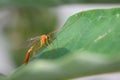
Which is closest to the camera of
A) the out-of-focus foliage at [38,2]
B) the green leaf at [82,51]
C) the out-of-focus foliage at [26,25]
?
the green leaf at [82,51]

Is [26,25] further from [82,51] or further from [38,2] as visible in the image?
[82,51]

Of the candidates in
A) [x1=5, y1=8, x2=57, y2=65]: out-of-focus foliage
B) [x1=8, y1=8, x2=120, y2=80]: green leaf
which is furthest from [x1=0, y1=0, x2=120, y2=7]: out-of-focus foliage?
[x1=5, y1=8, x2=57, y2=65]: out-of-focus foliage

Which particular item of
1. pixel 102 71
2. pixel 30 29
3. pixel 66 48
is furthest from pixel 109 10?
pixel 30 29

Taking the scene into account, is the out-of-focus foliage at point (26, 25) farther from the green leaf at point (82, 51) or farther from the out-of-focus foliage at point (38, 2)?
the green leaf at point (82, 51)

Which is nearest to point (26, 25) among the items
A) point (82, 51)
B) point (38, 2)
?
point (38, 2)

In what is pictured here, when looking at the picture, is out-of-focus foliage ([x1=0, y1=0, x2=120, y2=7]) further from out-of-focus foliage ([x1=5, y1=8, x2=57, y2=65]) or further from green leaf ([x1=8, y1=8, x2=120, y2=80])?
out-of-focus foliage ([x1=5, y1=8, x2=57, y2=65])

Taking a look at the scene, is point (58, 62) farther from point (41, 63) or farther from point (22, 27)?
point (22, 27)

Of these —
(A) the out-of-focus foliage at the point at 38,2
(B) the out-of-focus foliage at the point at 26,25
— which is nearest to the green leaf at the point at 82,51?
(A) the out-of-focus foliage at the point at 38,2

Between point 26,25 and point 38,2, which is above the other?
point 26,25
